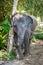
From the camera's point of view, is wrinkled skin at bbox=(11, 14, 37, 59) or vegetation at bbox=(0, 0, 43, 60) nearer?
wrinkled skin at bbox=(11, 14, 37, 59)

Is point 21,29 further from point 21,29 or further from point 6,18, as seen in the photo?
point 6,18

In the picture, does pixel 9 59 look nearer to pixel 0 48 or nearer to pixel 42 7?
pixel 0 48

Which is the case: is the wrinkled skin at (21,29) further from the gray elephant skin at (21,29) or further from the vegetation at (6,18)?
the vegetation at (6,18)

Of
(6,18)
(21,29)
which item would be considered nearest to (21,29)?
(21,29)

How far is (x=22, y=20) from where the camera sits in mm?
7930

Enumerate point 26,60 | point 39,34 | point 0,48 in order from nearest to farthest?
point 26,60 → point 0,48 → point 39,34

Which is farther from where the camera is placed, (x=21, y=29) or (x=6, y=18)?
(x=6, y=18)

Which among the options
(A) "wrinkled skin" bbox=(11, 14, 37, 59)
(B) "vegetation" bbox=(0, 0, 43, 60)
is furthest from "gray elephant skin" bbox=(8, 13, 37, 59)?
(B) "vegetation" bbox=(0, 0, 43, 60)

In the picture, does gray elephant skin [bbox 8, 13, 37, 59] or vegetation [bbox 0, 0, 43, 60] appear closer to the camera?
gray elephant skin [bbox 8, 13, 37, 59]

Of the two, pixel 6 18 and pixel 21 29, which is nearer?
pixel 21 29

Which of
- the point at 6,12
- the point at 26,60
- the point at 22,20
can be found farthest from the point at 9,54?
the point at 6,12

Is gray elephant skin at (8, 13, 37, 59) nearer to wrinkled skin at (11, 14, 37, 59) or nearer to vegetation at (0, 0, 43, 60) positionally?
wrinkled skin at (11, 14, 37, 59)

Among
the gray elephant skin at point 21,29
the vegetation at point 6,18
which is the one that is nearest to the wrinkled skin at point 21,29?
the gray elephant skin at point 21,29

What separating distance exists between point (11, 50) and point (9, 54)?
0.29 meters
